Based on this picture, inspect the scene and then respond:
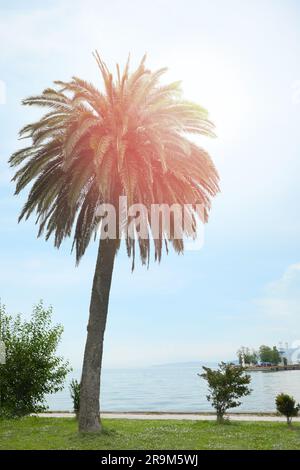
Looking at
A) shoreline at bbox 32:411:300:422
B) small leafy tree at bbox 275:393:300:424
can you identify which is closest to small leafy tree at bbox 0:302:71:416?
shoreline at bbox 32:411:300:422

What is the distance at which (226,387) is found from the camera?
20297 mm

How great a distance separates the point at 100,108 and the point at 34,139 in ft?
9.45

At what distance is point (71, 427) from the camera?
18.7 meters

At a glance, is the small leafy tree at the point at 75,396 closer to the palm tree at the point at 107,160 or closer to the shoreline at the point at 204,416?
the shoreline at the point at 204,416

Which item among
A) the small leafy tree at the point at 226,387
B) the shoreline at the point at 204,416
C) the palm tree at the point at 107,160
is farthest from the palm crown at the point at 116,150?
the shoreline at the point at 204,416

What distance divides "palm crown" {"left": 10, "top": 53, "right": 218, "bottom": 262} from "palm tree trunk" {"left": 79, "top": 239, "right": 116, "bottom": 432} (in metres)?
2.15

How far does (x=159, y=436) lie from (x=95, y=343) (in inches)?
154

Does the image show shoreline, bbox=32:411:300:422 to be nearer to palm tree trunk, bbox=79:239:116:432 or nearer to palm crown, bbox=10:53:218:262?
palm tree trunk, bbox=79:239:116:432

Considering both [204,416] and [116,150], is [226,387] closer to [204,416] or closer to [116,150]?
[204,416]

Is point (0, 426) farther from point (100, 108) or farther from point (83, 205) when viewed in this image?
point (100, 108)

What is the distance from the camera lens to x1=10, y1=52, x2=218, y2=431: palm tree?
17.0 metres

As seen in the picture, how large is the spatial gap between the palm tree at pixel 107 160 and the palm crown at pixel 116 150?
4cm

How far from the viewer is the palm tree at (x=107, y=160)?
16953 mm
